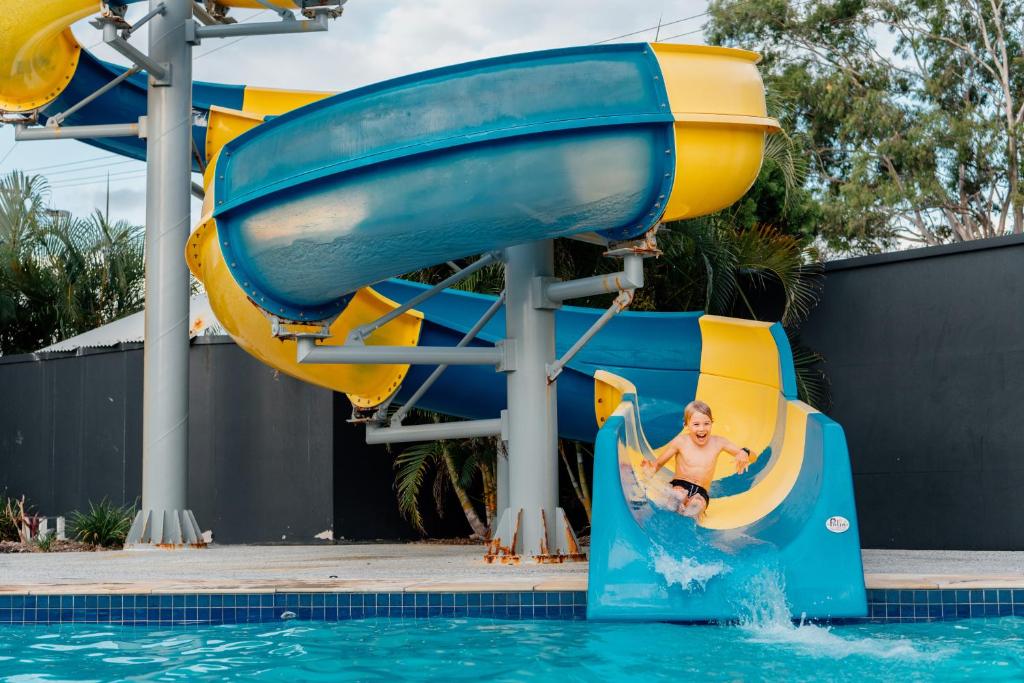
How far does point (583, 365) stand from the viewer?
29.4 ft

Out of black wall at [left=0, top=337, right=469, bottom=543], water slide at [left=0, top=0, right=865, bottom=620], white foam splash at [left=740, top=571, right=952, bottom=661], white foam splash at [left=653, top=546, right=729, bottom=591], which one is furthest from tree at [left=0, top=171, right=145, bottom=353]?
white foam splash at [left=740, top=571, right=952, bottom=661]

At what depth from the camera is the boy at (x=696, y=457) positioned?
22.6 feet

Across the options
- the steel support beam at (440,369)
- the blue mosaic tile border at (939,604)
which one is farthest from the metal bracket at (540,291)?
the blue mosaic tile border at (939,604)

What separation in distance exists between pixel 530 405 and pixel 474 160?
1864mm

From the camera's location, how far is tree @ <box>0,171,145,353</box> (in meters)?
19.3

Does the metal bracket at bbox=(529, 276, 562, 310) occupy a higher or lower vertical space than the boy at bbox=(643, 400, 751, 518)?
higher

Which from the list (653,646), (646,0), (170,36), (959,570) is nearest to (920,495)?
(959,570)

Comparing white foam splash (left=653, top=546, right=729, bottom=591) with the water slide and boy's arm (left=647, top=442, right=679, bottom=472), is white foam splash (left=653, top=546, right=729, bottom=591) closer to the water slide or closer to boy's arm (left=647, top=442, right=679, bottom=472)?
the water slide

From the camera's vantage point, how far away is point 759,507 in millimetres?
6898

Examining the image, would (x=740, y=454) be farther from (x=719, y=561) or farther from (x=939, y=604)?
(x=939, y=604)

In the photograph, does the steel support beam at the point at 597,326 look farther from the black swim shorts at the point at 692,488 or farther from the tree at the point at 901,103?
the tree at the point at 901,103

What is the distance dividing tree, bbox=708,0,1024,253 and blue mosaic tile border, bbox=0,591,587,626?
19.8 metres

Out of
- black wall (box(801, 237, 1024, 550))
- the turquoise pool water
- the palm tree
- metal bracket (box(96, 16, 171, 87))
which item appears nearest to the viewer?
the turquoise pool water

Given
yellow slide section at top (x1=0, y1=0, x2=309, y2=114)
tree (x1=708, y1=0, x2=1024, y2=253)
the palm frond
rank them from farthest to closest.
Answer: tree (x1=708, y1=0, x2=1024, y2=253) → the palm frond → yellow slide section at top (x1=0, y1=0, x2=309, y2=114)
